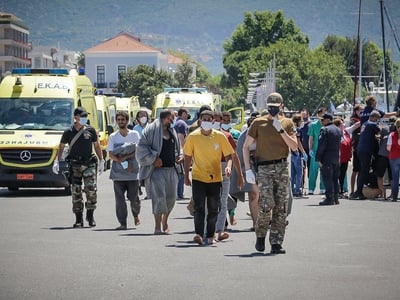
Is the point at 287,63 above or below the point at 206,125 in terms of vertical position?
above

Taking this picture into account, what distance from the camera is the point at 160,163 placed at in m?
17.2

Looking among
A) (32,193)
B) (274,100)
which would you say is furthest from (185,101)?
(274,100)

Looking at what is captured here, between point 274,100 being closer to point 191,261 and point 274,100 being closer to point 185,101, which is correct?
point 191,261

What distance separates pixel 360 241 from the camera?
1606cm

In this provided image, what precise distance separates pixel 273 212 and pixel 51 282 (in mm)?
3552

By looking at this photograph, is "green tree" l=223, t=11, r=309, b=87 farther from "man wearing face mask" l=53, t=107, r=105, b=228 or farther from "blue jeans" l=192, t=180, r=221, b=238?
"blue jeans" l=192, t=180, r=221, b=238

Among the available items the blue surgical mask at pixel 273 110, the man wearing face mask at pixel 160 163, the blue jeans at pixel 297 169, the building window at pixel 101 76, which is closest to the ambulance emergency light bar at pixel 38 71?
the blue jeans at pixel 297 169

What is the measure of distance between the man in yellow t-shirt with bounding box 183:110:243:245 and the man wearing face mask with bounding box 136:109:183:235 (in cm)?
125

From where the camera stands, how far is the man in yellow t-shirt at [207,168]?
16.0 meters

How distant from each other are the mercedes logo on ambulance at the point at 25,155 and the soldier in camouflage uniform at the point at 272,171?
11.8 m

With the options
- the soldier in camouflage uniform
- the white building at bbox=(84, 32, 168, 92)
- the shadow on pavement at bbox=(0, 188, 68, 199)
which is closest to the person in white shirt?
the soldier in camouflage uniform

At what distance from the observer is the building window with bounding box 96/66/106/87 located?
178 m

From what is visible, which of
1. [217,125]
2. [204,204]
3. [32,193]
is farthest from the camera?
[32,193]

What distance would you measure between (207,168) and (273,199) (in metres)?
1.59
